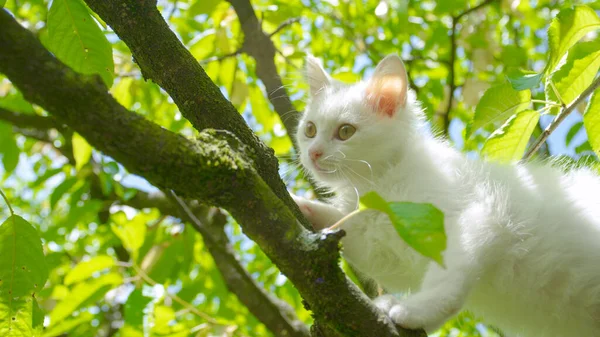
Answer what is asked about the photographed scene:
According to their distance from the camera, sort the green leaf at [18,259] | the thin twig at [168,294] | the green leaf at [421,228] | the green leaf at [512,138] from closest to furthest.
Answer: the green leaf at [421,228], the green leaf at [18,259], the green leaf at [512,138], the thin twig at [168,294]

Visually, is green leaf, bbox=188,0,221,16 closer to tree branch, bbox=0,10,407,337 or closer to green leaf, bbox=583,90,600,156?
tree branch, bbox=0,10,407,337

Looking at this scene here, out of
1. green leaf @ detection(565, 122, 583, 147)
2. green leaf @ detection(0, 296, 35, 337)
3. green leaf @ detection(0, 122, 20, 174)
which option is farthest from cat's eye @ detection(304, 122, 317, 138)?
green leaf @ detection(0, 122, 20, 174)

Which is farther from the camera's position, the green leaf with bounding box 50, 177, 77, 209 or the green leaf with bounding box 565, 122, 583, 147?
the green leaf with bounding box 50, 177, 77, 209

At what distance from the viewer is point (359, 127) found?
8.65 feet

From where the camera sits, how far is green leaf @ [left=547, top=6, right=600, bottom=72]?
195cm

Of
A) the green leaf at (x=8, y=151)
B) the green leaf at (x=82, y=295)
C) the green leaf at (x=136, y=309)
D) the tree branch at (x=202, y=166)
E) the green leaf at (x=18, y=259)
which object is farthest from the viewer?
the green leaf at (x=8, y=151)

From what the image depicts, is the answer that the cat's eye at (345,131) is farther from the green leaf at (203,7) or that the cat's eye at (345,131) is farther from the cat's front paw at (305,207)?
the green leaf at (203,7)

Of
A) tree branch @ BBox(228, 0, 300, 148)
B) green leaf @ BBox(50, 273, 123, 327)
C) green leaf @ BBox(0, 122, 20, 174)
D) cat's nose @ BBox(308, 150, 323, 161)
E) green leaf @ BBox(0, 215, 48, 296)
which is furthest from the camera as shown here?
green leaf @ BBox(0, 122, 20, 174)

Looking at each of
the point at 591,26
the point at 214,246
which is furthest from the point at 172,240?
the point at 591,26

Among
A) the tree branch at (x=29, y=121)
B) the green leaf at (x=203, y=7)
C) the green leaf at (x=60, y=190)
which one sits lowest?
the green leaf at (x=60, y=190)

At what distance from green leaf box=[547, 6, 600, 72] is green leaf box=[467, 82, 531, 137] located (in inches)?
10.6

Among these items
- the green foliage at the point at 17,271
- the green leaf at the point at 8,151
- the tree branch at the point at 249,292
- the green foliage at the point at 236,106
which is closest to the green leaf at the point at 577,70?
the green foliage at the point at 236,106

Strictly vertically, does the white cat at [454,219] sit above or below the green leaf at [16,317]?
below

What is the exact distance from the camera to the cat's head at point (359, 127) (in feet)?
8.46
